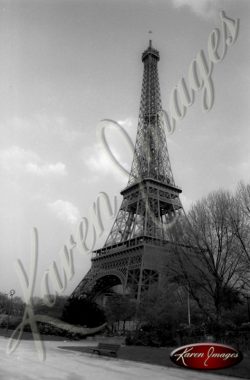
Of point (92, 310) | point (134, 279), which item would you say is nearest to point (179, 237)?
point (92, 310)

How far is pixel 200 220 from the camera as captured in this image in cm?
2895

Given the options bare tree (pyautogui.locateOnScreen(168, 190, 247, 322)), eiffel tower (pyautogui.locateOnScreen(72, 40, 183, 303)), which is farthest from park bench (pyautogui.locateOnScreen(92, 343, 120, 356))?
eiffel tower (pyautogui.locateOnScreen(72, 40, 183, 303))

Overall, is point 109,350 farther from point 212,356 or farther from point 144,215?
point 144,215

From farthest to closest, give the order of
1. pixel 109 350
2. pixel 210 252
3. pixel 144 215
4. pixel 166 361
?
Result: pixel 144 215, pixel 210 252, pixel 109 350, pixel 166 361

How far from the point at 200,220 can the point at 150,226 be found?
3352 cm

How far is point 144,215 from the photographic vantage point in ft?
206

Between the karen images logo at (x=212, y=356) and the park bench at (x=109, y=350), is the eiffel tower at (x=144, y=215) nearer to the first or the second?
the park bench at (x=109, y=350)

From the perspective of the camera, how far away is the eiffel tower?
54.8 m

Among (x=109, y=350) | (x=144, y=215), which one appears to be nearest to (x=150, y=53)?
(x=144, y=215)

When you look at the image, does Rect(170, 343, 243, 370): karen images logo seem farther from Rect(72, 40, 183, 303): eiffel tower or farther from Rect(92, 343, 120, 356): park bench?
Rect(72, 40, 183, 303): eiffel tower

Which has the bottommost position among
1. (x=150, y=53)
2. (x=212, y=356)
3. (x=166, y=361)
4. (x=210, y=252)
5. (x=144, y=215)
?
(x=166, y=361)

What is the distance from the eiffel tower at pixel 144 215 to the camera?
54.8 metres

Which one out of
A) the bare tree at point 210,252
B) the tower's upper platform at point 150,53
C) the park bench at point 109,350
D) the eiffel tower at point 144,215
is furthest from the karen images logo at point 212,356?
the tower's upper platform at point 150,53

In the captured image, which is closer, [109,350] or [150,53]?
[109,350]
